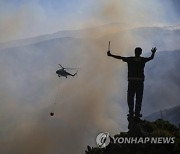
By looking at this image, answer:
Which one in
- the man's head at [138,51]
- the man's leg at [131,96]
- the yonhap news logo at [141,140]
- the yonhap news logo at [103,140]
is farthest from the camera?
the man's leg at [131,96]

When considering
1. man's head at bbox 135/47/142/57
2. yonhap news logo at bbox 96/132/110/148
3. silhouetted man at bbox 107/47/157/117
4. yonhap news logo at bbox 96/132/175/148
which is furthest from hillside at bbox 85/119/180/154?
man's head at bbox 135/47/142/57

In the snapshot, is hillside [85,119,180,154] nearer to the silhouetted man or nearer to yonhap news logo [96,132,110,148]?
yonhap news logo [96,132,110,148]

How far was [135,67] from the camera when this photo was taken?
1838 centimetres

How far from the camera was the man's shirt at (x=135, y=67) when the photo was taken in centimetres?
1831

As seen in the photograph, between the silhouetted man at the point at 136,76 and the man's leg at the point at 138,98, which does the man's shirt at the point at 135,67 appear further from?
the man's leg at the point at 138,98

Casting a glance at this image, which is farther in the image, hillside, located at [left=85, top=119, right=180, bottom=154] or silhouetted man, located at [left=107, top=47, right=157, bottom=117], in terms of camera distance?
silhouetted man, located at [left=107, top=47, right=157, bottom=117]

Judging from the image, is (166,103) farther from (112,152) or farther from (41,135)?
(112,152)

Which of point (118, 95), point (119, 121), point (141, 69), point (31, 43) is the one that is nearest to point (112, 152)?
point (141, 69)

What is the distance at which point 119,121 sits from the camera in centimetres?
3434

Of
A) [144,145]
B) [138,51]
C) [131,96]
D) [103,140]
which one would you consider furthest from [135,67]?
[103,140]

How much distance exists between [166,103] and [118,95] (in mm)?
4509

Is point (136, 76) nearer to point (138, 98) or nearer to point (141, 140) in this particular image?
point (138, 98)

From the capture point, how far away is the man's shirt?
18.3m

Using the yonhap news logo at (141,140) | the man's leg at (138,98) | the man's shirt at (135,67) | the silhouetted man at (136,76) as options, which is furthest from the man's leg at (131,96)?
the yonhap news logo at (141,140)
